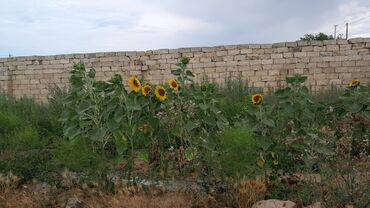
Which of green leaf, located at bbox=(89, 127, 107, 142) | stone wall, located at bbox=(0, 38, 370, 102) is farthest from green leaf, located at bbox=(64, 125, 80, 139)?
stone wall, located at bbox=(0, 38, 370, 102)

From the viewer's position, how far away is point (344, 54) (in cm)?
1395

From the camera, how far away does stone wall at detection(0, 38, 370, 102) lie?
13977 mm

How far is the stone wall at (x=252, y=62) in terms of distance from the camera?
14.0 metres

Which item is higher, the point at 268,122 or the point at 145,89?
the point at 145,89

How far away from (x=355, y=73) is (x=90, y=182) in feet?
40.1

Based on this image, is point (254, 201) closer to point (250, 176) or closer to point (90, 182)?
point (250, 176)

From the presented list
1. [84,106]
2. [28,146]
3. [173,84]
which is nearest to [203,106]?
[173,84]

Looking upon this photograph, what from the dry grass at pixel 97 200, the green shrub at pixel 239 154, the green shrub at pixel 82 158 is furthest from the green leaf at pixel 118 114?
the green shrub at pixel 239 154

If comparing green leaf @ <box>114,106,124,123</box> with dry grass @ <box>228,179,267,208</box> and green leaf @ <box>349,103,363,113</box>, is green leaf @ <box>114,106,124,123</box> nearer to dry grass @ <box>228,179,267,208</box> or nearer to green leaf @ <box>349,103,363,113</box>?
dry grass @ <box>228,179,267,208</box>

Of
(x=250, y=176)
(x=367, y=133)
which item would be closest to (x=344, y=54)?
(x=367, y=133)

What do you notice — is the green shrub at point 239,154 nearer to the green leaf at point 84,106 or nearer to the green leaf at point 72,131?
the green leaf at point 84,106

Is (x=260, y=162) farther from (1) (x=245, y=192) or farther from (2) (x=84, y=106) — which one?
(2) (x=84, y=106)

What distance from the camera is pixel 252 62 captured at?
574 inches

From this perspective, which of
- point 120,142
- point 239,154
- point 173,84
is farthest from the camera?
point 173,84
